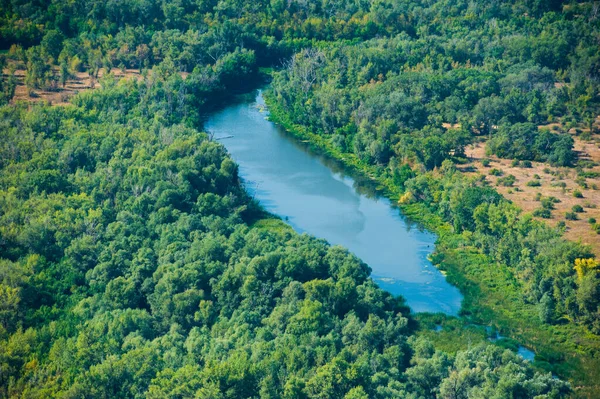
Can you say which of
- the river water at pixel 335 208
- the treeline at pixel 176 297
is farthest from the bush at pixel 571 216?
the treeline at pixel 176 297

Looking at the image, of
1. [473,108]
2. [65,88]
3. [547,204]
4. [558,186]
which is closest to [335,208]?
[547,204]

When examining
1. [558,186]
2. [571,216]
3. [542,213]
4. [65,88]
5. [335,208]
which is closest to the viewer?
[571,216]

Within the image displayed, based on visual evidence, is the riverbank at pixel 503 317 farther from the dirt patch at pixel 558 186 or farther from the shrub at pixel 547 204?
the shrub at pixel 547 204

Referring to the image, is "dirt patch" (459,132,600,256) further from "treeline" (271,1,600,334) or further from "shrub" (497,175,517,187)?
"treeline" (271,1,600,334)

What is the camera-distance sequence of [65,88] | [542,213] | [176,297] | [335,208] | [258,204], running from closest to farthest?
[176,297], [542,213], [258,204], [335,208], [65,88]

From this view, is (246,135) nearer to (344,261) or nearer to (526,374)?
(344,261)

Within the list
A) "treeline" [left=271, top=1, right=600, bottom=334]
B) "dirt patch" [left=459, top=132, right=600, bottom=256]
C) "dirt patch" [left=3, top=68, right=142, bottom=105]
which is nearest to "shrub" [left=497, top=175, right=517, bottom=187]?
"dirt patch" [left=459, top=132, right=600, bottom=256]

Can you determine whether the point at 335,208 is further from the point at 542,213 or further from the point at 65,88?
the point at 65,88
